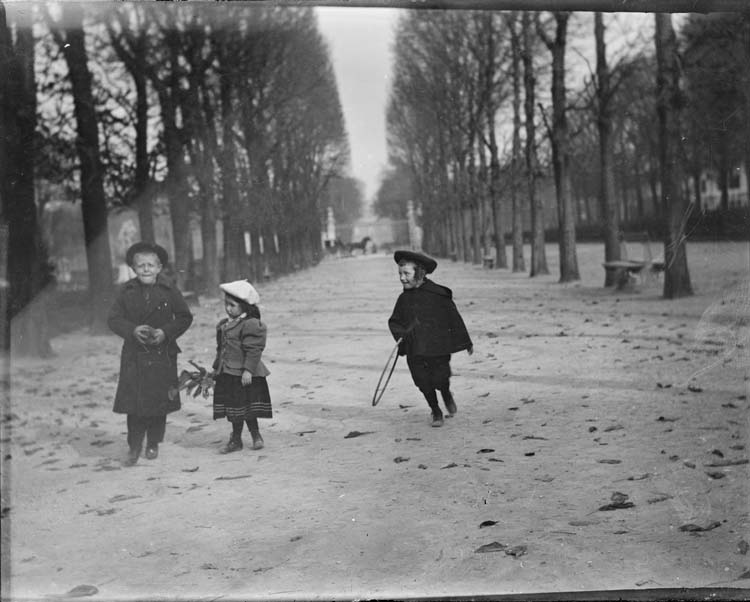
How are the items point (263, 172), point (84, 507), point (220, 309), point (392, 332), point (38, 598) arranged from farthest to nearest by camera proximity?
point (263, 172), point (392, 332), point (220, 309), point (84, 507), point (38, 598)

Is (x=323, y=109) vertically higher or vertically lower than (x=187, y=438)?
higher

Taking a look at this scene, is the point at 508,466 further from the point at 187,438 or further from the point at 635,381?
the point at 635,381

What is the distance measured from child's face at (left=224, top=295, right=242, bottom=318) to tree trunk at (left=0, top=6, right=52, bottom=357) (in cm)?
90

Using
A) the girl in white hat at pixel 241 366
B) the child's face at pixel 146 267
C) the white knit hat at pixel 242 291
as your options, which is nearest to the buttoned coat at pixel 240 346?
the girl in white hat at pixel 241 366

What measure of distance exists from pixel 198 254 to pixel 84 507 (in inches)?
78.1

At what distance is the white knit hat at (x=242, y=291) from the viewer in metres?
3.88

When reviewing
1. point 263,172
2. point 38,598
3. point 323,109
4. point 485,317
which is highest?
point 323,109

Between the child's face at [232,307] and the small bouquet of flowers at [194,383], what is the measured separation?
0.33 m

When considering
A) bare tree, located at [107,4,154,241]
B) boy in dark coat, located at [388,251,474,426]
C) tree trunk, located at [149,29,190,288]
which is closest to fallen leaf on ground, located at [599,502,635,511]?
boy in dark coat, located at [388,251,474,426]

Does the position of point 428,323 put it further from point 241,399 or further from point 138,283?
point 138,283

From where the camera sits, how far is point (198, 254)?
5.09 meters

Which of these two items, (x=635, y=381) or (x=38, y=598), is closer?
(x=38, y=598)

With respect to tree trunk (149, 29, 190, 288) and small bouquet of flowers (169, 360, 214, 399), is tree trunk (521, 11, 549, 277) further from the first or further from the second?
small bouquet of flowers (169, 360, 214, 399)

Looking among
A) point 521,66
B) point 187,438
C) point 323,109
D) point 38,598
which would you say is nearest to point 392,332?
point 187,438
